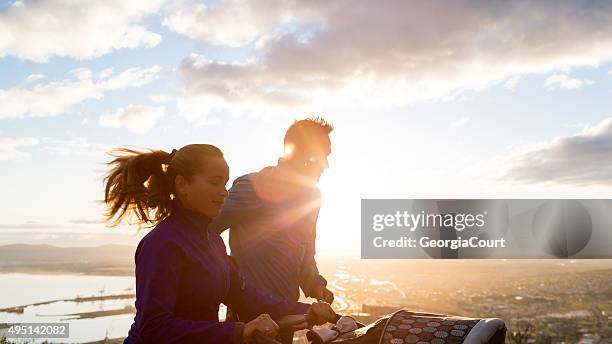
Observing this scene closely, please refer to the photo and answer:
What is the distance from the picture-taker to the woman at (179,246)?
8.39 feet

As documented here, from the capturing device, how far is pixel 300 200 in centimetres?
487

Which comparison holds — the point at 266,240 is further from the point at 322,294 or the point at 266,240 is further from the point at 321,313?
the point at 321,313

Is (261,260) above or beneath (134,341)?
above

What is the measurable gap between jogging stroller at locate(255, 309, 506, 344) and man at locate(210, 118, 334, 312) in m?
1.24

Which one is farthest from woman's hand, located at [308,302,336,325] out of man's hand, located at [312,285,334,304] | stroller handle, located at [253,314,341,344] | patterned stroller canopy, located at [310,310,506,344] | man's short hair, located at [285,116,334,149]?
man's short hair, located at [285,116,334,149]

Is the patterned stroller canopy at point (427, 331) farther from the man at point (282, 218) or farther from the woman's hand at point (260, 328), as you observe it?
the man at point (282, 218)

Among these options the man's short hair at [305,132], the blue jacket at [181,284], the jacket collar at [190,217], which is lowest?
the blue jacket at [181,284]

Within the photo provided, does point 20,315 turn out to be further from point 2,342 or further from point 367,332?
point 367,332

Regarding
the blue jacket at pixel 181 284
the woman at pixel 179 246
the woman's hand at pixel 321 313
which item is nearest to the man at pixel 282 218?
the woman's hand at pixel 321 313

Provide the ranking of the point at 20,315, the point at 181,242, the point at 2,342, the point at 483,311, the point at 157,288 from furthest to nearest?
the point at 483,311, the point at 20,315, the point at 2,342, the point at 181,242, the point at 157,288

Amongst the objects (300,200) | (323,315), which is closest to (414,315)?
→ (323,315)

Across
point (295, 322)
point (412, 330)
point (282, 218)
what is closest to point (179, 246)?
point (295, 322)

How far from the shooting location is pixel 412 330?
10.1 feet

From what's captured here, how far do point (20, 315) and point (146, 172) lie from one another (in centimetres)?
3162
